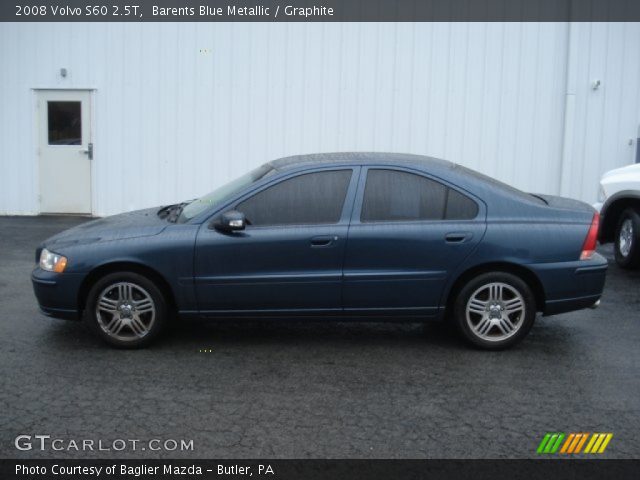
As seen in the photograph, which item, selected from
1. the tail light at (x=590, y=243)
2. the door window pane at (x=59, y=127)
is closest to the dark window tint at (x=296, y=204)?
the tail light at (x=590, y=243)

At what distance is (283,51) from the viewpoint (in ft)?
43.8

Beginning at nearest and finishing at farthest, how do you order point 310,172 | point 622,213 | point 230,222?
point 230,222 < point 310,172 < point 622,213

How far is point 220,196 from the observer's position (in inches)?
261

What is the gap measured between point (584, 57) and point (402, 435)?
10.2m

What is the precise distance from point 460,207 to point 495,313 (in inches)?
33.9

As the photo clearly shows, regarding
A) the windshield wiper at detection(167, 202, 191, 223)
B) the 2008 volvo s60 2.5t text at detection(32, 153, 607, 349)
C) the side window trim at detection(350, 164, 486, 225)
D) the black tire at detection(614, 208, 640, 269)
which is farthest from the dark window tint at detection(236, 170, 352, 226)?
the black tire at detection(614, 208, 640, 269)

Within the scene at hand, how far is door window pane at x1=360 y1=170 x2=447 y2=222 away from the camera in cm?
628

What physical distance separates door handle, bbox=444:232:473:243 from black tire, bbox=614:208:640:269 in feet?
13.4

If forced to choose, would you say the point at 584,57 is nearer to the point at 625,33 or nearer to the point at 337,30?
the point at 625,33

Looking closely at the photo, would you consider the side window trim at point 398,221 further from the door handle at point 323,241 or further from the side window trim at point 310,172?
the door handle at point 323,241

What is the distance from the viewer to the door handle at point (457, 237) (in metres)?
6.16

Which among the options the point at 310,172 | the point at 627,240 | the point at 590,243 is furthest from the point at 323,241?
the point at 627,240
